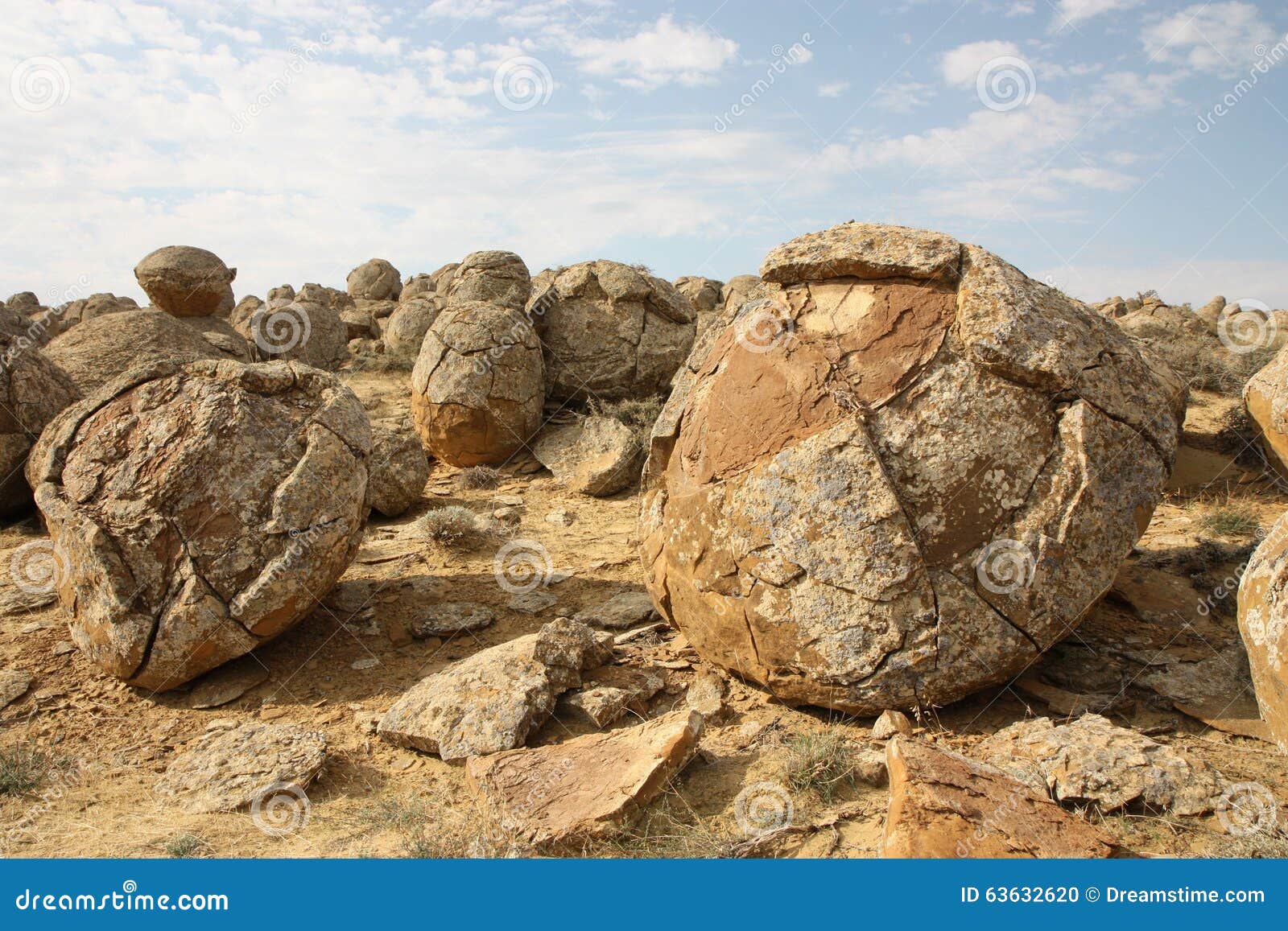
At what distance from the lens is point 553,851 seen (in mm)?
3412

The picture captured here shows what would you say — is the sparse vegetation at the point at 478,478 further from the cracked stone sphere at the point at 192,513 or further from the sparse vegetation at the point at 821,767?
the sparse vegetation at the point at 821,767

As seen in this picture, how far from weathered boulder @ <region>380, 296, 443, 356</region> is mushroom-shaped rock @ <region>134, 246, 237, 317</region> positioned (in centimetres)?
335

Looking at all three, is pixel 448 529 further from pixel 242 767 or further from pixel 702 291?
pixel 702 291

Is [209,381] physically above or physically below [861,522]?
above

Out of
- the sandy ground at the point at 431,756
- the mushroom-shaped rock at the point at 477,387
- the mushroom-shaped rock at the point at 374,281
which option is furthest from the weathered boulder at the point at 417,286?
the sandy ground at the point at 431,756

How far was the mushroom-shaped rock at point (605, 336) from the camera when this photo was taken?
10344mm

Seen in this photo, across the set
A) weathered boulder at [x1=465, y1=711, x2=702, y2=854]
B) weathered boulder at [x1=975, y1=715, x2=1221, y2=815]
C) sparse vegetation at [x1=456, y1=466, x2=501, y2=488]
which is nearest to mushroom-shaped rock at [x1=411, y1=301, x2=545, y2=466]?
sparse vegetation at [x1=456, y1=466, x2=501, y2=488]

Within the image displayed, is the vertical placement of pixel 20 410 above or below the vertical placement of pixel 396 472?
above

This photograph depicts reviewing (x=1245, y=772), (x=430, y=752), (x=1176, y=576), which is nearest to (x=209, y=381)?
(x=430, y=752)

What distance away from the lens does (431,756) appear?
4.34 m

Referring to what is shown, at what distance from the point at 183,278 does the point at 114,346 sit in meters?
7.26

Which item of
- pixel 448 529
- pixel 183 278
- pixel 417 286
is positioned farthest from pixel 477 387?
pixel 417 286

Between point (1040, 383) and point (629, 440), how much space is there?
5.06 m

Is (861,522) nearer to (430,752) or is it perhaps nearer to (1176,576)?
(430,752)
